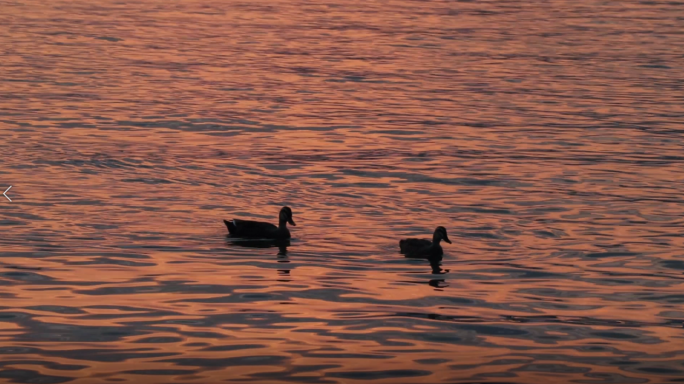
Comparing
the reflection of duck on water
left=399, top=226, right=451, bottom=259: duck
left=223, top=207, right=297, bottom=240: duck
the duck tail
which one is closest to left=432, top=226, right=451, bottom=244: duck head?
left=399, top=226, right=451, bottom=259: duck

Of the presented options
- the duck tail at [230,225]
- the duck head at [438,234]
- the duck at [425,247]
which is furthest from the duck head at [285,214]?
the duck head at [438,234]

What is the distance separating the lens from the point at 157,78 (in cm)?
4300

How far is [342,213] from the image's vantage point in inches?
905

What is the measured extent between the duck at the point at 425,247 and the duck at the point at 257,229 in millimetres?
2083

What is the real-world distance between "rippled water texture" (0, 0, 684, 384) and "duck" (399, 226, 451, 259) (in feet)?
0.85

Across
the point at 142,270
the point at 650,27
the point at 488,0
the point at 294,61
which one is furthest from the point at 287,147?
the point at 488,0

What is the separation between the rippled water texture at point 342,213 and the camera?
48.8 ft

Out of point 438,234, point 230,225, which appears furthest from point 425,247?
point 230,225

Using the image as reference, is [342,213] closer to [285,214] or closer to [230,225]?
[285,214]

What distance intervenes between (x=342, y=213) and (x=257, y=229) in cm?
253

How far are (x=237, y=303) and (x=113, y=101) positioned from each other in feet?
70.0

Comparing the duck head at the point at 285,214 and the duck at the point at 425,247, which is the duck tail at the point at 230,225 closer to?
the duck head at the point at 285,214

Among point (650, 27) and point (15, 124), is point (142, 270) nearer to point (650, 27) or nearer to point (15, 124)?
point (15, 124)

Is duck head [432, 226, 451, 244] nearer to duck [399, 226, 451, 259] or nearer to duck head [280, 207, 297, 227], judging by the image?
duck [399, 226, 451, 259]
